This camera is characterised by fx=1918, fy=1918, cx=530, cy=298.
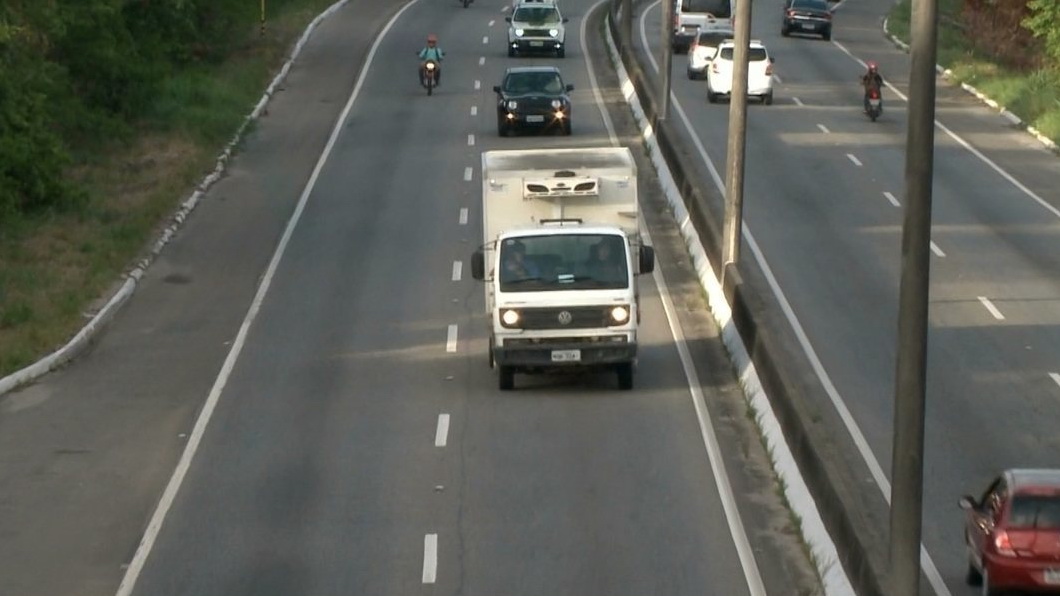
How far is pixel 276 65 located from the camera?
57.6 m

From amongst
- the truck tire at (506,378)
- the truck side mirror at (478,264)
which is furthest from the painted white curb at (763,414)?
the truck side mirror at (478,264)

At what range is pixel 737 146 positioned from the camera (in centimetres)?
3047

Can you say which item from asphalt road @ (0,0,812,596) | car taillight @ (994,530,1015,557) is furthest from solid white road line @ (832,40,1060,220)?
car taillight @ (994,530,1015,557)

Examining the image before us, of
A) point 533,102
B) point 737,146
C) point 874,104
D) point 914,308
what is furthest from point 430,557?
point 874,104

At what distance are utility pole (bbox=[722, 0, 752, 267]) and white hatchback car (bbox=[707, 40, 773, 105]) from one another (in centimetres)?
2140

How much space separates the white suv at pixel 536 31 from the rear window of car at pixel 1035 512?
1843 inches

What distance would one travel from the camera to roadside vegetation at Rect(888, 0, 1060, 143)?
50969 mm

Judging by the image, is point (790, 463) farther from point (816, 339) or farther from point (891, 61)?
point (891, 61)

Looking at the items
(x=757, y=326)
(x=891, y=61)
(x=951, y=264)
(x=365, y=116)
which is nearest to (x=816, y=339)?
(x=757, y=326)

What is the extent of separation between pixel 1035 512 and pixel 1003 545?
0.46m

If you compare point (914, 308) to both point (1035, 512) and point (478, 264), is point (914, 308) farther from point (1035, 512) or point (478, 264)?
point (478, 264)

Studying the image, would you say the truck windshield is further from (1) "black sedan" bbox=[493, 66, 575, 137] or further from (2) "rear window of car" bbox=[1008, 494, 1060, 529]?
(1) "black sedan" bbox=[493, 66, 575, 137]

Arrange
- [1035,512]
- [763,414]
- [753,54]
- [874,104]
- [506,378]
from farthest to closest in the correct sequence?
[753,54] < [874,104] < [506,378] < [763,414] < [1035,512]

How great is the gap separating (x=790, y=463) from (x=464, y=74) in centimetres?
4016
